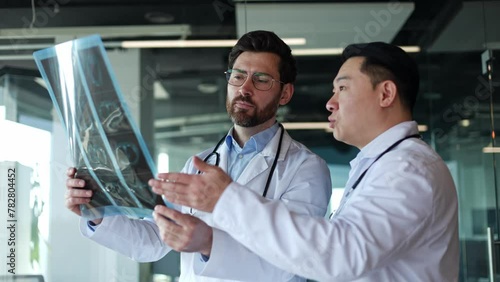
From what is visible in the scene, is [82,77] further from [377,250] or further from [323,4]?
Answer: [323,4]

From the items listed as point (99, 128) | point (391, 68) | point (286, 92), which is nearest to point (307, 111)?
point (286, 92)

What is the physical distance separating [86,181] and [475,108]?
289 cm

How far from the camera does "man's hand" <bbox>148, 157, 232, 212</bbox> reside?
1302 mm

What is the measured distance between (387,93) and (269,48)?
1.86 ft

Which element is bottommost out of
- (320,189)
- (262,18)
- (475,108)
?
(320,189)

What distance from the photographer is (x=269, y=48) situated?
204 centimetres

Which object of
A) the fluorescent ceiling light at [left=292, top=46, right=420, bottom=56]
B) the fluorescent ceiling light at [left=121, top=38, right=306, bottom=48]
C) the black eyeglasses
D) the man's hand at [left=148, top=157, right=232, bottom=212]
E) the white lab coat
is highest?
the fluorescent ceiling light at [left=121, top=38, right=306, bottom=48]

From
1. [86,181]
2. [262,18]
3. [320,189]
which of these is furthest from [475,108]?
[86,181]

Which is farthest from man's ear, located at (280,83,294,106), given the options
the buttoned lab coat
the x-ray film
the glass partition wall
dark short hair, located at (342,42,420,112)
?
the glass partition wall

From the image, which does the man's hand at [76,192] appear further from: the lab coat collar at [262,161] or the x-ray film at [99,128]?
the lab coat collar at [262,161]

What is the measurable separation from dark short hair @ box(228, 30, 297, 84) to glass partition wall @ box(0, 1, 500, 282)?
1837 mm

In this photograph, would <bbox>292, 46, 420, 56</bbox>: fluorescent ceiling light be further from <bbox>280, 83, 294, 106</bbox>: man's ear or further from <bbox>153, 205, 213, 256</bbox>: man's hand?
<bbox>153, 205, 213, 256</bbox>: man's hand

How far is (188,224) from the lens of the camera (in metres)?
1.40

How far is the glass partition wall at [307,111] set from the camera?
12.5 feet
